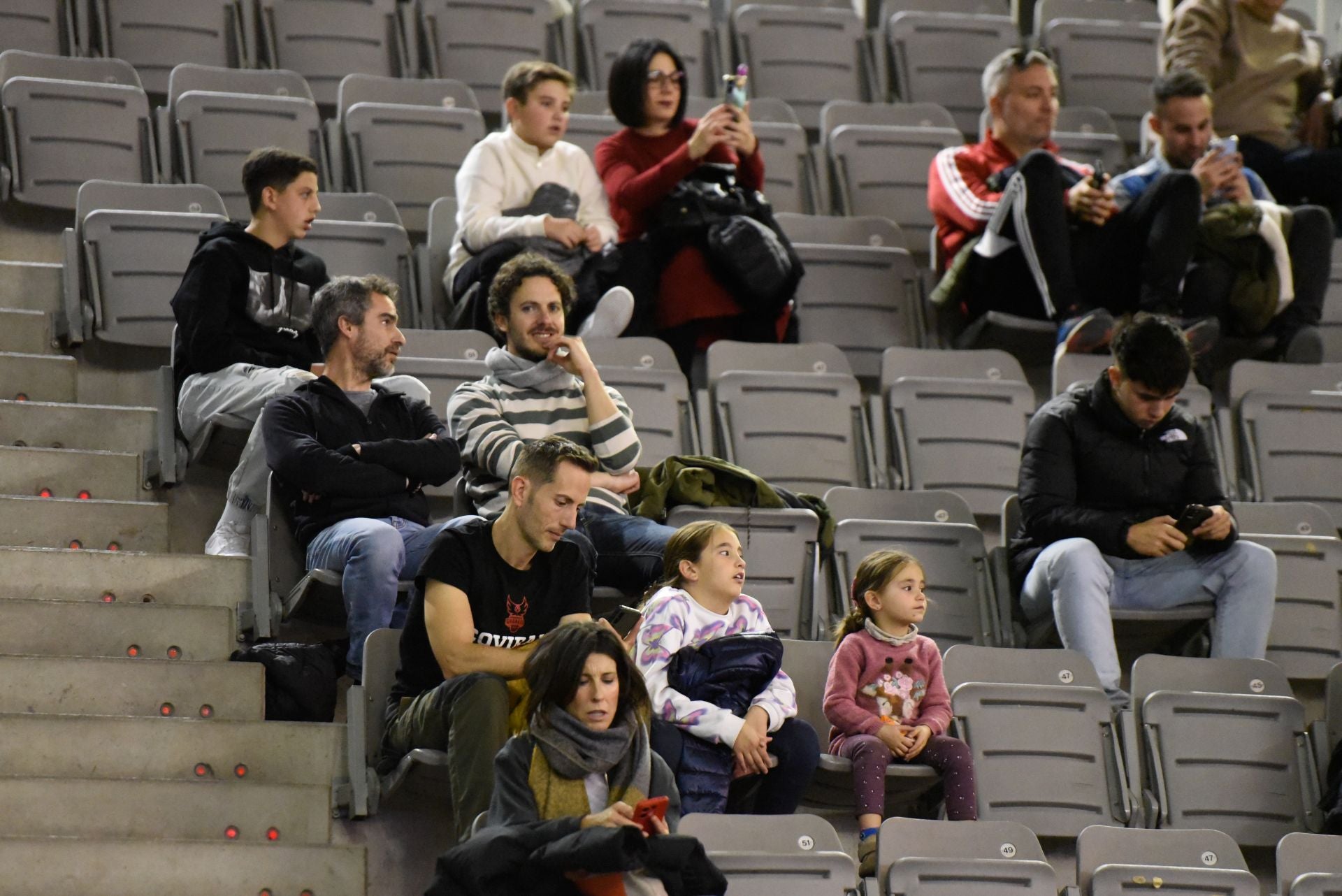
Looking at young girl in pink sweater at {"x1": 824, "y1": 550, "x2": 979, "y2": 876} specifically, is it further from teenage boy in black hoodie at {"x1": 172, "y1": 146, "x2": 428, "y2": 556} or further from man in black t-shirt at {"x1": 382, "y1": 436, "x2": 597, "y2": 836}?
teenage boy in black hoodie at {"x1": 172, "y1": 146, "x2": 428, "y2": 556}

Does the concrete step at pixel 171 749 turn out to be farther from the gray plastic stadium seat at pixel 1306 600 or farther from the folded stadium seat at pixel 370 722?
the gray plastic stadium seat at pixel 1306 600

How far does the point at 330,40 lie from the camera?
261 inches

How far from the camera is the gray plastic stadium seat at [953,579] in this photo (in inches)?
185

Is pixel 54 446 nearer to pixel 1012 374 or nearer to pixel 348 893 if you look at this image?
pixel 348 893

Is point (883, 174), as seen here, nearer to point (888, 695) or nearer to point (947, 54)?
point (947, 54)

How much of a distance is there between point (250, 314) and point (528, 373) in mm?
747

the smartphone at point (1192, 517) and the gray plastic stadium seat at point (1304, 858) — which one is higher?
the smartphone at point (1192, 517)

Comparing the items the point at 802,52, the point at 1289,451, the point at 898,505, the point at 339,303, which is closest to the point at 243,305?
the point at 339,303

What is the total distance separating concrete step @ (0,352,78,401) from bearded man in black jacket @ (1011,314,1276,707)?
2397mm

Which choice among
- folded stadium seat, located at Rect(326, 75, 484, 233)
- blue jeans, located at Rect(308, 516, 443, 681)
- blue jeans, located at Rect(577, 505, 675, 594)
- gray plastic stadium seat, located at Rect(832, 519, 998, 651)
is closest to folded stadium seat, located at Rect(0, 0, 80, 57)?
folded stadium seat, located at Rect(326, 75, 484, 233)

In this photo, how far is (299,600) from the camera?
13.7 feet

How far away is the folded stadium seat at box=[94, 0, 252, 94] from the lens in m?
6.39

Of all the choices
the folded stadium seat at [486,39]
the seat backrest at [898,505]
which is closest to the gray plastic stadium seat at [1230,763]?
the seat backrest at [898,505]

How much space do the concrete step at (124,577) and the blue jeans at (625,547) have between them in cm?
78
